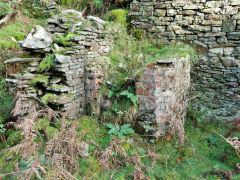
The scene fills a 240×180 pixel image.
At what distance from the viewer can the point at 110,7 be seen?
6.57m

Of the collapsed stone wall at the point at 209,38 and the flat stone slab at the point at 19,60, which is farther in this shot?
the collapsed stone wall at the point at 209,38

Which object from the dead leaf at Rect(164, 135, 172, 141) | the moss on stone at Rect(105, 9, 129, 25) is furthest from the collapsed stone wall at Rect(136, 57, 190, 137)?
the moss on stone at Rect(105, 9, 129, 25)

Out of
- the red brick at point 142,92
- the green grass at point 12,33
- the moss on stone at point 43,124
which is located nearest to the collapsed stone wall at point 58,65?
the moss on stone at point 43,124

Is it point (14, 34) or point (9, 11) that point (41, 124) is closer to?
point (14, 34)

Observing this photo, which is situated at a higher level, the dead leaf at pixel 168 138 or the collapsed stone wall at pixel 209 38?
the collapsed stone wall at pixel 209 38

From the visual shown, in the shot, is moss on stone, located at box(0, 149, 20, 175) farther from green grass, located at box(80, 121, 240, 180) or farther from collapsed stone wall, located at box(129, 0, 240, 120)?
collapsed stone wall, located at box(129, 0, 240, 120)

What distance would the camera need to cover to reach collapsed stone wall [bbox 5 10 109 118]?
139 inches

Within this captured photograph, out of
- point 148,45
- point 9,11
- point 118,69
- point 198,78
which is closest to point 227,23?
point 198,78

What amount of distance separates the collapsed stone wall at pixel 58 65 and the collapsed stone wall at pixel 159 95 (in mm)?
1501

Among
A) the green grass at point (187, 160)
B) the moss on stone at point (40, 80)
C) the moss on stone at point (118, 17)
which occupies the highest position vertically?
the moss on stone at point (118, 17)

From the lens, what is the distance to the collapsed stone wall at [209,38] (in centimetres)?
480

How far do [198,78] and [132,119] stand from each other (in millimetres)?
2772

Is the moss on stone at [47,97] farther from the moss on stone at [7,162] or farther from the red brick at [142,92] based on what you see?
the red brick at [142,92]

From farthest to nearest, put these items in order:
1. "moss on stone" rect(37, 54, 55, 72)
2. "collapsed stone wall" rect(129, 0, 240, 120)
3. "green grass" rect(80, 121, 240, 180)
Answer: "collapsed stone wall" rect(129, 0, 240, 120)
"moss on stone" rect(37, 54, 55, 72)
"green grass" rect(80, 121, 240, 180)
